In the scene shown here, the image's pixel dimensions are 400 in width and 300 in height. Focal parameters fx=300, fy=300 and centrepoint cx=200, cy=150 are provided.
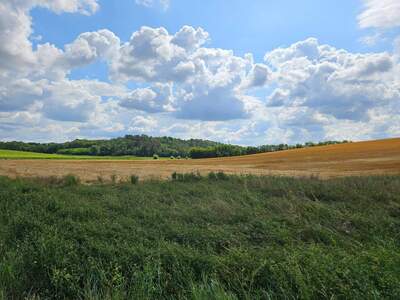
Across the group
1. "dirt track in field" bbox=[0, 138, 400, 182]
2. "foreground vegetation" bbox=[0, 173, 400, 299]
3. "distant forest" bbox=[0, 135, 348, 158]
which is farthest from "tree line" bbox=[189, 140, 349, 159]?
"foreground vegetation" bbox=[0, 173, 400, 299]

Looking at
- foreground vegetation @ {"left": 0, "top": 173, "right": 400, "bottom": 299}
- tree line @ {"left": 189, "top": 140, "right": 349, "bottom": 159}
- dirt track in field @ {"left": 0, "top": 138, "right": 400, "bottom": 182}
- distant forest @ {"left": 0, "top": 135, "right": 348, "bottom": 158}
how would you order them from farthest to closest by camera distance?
distant forest @ {"left": 0, "top": 135, "right": 348, "bottom": 158}
tree line @ {"left": 189, "top": 140, "right": 349, "bottom": 159}
dirt track in field @ {"left": 0, "top": 138, "right": 400, "bottom": 182}
foreground vegetation @ {"left": 0, "top": 173, "right": 400, "bottom": 299}

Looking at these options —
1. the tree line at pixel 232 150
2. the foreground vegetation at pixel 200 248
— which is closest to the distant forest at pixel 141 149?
the tree line at pixel 232 150

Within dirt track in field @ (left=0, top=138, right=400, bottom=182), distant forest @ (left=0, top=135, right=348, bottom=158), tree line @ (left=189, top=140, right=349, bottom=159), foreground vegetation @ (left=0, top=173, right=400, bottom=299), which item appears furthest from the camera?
distant forest @ (left=0, top=135, right=348, bottom=158)

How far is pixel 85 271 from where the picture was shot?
18.1ft

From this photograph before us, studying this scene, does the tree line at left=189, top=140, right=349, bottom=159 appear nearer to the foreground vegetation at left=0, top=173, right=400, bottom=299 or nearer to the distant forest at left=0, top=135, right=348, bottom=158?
the distant forest at left=0, top=135, right=348, bottom=158

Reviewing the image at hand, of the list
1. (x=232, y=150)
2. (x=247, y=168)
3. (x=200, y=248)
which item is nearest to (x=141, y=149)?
(x=232, y=150)

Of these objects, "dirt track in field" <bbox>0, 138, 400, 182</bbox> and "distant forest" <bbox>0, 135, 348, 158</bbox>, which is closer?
"dirt track in field" <bbox>0, 138, 400, 182</bbox>

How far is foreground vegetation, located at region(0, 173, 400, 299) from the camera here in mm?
4699

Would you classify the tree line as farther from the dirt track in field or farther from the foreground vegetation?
the foreground vegetation

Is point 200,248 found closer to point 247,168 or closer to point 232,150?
point 247,168

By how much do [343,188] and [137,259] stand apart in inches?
409

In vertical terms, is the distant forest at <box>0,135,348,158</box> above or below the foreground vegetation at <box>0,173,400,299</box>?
above

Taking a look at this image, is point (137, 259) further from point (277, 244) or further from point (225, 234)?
point (277, 244)

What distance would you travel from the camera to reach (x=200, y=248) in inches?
271
